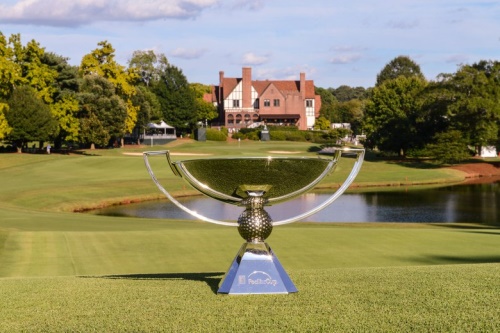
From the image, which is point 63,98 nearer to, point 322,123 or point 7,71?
point 7,71

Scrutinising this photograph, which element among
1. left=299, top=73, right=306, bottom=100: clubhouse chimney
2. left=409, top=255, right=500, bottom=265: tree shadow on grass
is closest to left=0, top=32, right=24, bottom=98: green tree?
left=409, top=255, right=500, bottom=265: tree shadow on grass

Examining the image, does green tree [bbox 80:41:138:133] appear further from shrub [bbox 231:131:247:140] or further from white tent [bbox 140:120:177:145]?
shrub [bbox 231:131:247:140]

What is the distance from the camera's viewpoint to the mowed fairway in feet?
20.7

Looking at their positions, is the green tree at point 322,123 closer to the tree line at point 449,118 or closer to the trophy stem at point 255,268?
the tree line at point 449,118

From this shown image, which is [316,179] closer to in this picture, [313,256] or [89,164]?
[313,256]

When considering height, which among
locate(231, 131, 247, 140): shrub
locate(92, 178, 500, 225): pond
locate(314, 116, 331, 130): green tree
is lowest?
locate(92, 178, 500, 225): pond

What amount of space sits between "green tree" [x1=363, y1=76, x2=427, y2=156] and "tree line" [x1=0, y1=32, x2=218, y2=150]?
27087 millimetres

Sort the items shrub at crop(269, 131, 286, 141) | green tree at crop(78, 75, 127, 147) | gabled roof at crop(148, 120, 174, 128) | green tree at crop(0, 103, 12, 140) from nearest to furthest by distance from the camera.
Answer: green tree at crop(0, 103, 12, 140)
green tree at crop(78, 75, 127, 147)
gabled roof at crop(148, 120, 174, 128)
shrub at crop(269, 131, 286, 141)

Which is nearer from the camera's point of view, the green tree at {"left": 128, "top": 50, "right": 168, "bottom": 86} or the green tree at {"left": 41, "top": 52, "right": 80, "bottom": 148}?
the green tree at {"left": 41, "top": 52, "right": 80, "bottom": 148}

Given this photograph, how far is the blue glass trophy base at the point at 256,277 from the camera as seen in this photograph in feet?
23.0

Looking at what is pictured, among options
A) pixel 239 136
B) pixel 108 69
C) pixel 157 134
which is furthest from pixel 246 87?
pixel 108 69

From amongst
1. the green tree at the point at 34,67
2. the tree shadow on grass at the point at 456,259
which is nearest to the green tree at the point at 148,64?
the green tree at the point at 34,67

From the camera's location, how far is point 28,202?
4262cm

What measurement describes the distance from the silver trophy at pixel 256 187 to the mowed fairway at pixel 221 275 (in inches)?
7.1
